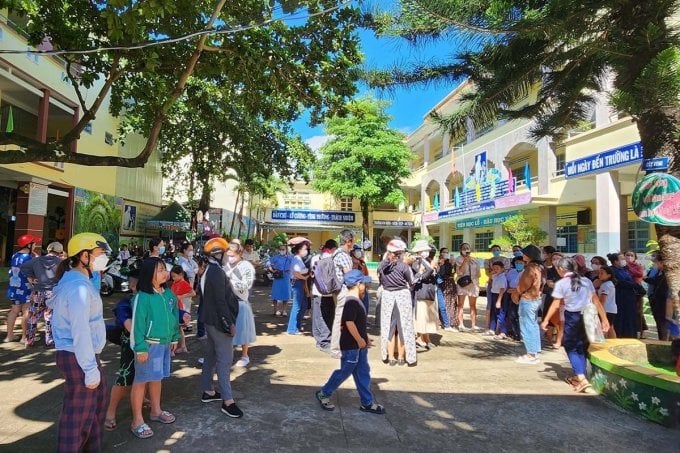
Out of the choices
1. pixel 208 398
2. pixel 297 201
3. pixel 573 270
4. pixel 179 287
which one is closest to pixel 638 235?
pixel 573 270

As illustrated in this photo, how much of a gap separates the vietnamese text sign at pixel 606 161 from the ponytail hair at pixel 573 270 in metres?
5.19

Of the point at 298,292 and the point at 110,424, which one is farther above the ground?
the point at 298,292

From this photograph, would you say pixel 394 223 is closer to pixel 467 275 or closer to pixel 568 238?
pixel 568 238

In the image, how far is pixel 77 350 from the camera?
2.85 meters

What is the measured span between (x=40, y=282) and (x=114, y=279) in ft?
24.3

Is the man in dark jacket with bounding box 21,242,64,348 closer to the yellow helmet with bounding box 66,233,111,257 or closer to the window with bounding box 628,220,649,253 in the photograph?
the yellow helmet with bounding box 66,233,111,257

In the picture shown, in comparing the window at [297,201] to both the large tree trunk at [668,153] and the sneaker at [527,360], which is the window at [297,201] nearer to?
the sneaker at [527,360]

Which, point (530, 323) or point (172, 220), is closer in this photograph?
point (530, 323)

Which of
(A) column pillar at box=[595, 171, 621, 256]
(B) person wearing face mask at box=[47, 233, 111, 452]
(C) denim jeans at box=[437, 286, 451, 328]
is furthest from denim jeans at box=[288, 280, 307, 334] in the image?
(A) column pillar at box=[595, 171, 621, 256]

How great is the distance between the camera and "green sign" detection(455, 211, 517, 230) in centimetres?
2108

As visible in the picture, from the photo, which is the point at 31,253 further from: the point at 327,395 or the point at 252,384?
the point at 327,395

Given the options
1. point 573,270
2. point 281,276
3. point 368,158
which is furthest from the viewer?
point 368,158

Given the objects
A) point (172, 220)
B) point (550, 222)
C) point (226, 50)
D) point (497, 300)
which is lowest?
point (497, 300)

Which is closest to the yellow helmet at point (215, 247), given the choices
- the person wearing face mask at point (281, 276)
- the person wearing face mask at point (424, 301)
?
the person wearing face mask at point (424, 301)
